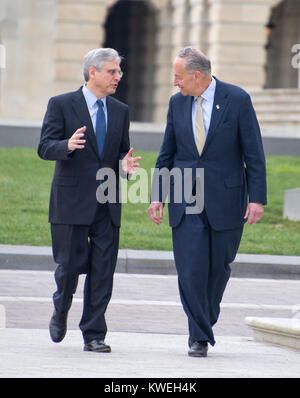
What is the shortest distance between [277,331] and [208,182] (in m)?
1.19

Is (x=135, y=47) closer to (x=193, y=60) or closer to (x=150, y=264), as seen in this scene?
(x=150, y=264)

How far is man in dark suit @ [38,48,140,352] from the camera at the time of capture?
255 inches

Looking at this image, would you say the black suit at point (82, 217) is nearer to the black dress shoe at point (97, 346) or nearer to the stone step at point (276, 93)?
the black dress shoe at point (97, 346)

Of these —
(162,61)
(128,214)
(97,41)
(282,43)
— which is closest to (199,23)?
(162,61)

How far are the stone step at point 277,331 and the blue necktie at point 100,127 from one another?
1651 millimetres

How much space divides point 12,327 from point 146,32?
2677 cm

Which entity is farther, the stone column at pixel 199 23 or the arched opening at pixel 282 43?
the arched opening at pixel 282 43

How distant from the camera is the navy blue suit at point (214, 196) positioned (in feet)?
21.4

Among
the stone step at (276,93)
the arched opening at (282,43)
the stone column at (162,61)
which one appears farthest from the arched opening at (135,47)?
the stone step at (276,93)

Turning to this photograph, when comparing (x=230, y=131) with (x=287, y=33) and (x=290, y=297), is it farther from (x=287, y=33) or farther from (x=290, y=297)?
(x=287, y=33)

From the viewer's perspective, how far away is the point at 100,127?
260 inches

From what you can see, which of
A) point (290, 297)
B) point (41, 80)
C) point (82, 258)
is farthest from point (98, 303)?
point (41, 80)
